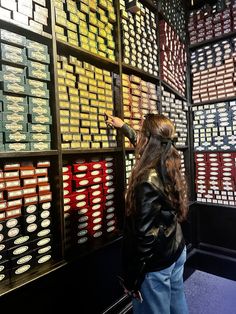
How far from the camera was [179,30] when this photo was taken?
10.8 feet

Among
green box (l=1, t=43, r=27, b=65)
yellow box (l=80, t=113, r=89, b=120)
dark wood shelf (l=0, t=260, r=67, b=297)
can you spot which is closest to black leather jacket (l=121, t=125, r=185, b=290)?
dark wood shelf (l=0, t=260, r=67, b=297)

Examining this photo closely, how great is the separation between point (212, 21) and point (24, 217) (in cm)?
301

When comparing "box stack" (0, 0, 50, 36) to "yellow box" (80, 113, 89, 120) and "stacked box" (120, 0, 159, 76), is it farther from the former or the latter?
"stacked box" (120, 0, 159, 76)

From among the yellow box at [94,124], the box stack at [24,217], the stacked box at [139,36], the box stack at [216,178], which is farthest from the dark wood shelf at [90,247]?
the box stack at [216,178]

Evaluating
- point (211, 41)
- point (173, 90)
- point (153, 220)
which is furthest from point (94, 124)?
point (211, 41)

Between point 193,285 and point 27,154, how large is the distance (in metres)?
2.21

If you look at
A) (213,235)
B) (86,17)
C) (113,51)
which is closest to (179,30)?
(113,51)

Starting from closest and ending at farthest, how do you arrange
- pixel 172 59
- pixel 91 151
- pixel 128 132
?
1. pixel 91 151
2. pixel 128 132
3. pixel 172 59

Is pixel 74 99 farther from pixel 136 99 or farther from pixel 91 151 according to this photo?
pixel 136 99

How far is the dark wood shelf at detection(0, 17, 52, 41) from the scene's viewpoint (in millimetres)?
1472

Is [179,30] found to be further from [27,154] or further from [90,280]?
[90,280]

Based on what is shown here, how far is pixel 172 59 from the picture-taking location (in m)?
3.09

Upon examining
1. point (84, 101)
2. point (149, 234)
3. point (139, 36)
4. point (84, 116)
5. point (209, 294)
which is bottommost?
point (209, 294)

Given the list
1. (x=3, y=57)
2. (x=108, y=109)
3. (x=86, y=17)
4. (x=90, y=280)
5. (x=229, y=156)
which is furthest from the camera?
(x=229, y=156)
